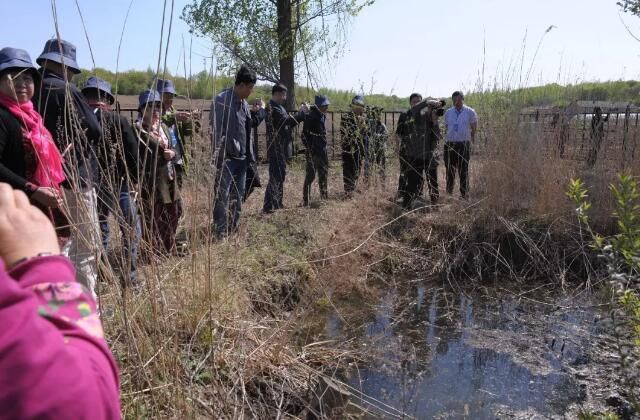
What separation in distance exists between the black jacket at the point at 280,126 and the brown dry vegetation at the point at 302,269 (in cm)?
63

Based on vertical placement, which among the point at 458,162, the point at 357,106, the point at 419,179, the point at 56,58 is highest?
the point at 56,58

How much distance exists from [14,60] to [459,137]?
482 centimetres

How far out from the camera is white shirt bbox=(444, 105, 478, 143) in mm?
5877

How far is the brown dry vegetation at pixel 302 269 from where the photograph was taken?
1947 millimetres

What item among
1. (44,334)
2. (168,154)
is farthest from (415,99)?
(44,334)

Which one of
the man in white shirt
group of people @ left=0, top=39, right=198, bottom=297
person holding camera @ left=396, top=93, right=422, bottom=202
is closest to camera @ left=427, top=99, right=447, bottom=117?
the man in white shirt

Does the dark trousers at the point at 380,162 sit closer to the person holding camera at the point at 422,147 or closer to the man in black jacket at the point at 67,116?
the person holding camera at the point at 422,147

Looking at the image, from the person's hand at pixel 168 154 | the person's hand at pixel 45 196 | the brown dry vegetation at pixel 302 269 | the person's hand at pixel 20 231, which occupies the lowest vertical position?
the brown dry vegetation at pixel 302 269

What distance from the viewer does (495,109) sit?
18.0ft

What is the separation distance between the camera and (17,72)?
207cm

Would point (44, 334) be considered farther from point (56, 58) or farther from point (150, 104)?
point (150, 104)

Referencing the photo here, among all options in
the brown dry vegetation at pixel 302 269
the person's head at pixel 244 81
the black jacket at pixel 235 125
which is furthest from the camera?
the black jacket at pixel 235 125

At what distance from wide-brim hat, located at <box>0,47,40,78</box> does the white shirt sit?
4725 millimetres

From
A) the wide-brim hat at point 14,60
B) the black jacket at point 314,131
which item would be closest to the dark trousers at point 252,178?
the black jacket at point 314,131
